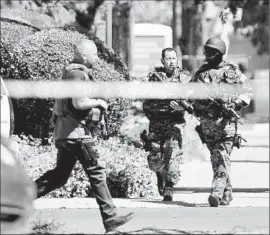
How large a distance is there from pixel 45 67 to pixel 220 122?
4.32 m

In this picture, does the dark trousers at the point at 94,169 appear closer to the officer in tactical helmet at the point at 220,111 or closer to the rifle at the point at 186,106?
the officer in tactical helmet at the point at 220,111

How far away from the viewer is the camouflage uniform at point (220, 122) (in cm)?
1000

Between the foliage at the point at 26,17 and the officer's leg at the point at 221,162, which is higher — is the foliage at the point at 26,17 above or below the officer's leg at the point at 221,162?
above

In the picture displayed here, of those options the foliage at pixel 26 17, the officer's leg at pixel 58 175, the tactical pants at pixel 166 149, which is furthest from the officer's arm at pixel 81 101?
the foliage at pixel 26 17

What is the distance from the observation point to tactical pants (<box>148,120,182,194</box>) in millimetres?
10695

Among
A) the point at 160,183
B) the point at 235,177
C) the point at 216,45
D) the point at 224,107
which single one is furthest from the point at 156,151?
the point at 235,177

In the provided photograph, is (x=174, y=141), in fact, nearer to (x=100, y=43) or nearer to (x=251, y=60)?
(x=100, y=43)

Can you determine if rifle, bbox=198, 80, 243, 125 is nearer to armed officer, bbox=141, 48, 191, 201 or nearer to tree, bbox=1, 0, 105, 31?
armed officer, bbox=141, 48, 191, 201

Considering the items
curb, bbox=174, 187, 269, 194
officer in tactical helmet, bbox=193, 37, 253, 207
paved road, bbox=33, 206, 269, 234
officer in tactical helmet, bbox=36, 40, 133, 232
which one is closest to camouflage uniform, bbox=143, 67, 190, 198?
officer in tactical helmet, bbox=193, 37, 253, 207

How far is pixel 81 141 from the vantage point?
26.6 feet

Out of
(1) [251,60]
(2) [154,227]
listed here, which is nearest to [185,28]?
(2) [154,227]

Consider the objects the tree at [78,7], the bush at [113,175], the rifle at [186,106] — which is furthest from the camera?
the tree at [78,7]

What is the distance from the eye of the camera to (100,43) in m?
14.5

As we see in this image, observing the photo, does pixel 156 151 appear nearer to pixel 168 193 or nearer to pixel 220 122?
pixel 168 193
